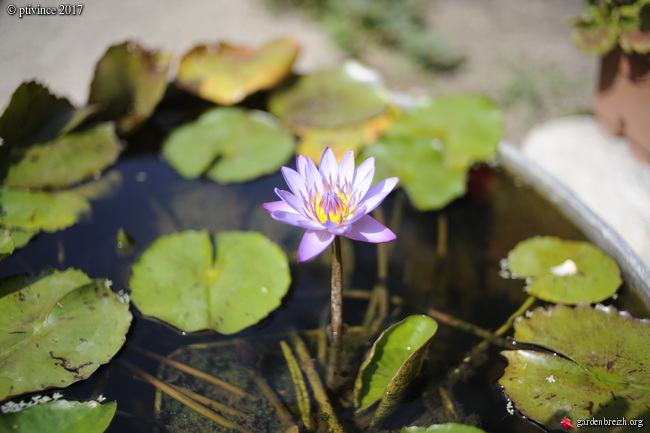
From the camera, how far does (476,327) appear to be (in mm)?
1804

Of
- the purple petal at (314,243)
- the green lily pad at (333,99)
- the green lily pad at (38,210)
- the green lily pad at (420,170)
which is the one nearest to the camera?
the purple petal at (314,243)

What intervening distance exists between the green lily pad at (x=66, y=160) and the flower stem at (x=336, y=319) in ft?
4.14

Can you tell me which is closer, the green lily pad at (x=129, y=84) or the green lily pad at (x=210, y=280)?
the green lily pad at (x=210, y=280)

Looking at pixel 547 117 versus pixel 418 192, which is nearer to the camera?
pixel 418 192

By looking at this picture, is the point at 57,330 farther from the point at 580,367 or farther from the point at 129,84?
the point at 580,367

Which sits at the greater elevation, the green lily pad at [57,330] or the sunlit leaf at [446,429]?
the green lily pad at [57,330]

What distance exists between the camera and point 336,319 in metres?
1.62

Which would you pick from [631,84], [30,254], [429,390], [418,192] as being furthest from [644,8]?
[30,254]

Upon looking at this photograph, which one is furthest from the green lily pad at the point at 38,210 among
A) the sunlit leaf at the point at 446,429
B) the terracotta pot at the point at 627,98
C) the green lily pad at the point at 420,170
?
the terracotta pot at the point at 627,98

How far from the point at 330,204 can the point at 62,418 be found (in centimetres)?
93

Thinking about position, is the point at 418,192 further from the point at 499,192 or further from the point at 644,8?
the point at 644,8

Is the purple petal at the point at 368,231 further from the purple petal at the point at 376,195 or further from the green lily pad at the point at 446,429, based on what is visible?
the green lily pad at the point at 446,429

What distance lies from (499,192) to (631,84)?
0.70 m

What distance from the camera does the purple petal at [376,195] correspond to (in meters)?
1.39
